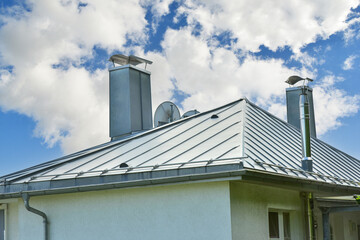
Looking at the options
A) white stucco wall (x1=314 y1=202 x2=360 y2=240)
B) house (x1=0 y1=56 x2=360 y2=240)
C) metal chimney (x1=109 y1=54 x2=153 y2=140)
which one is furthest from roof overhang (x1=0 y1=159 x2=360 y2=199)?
metal chimney (x1=109 y1=54 x2=153 y2=140)

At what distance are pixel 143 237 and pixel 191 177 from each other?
5.89ft

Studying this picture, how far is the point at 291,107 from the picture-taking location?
21.2 m

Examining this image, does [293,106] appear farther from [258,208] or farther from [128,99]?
[258,208]

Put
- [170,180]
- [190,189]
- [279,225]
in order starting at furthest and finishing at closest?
[279,225], [190,189], [170,180]

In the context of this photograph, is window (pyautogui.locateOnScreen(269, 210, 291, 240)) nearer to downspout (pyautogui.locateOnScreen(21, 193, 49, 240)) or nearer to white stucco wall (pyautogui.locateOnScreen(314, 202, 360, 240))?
white stucco wall (pyautogui.locateOnScreen(314, 202, 360, 240))

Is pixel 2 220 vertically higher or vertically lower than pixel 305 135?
lower

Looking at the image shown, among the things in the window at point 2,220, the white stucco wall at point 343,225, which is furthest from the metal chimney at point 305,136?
the window at point 2,220

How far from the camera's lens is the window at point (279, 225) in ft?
37.2

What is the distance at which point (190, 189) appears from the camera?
32.9ft

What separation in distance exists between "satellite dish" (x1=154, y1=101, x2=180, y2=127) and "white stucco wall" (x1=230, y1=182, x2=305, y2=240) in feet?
23.3

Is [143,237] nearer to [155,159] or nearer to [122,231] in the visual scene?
[122,231]

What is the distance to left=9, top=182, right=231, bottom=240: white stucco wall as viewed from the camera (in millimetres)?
9711

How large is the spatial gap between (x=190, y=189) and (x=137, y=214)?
135 centimetres

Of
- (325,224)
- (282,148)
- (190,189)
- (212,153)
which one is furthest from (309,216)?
(190,189)
